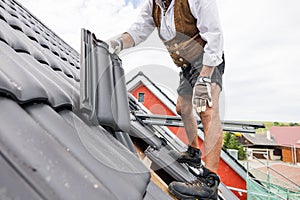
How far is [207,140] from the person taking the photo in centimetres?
145

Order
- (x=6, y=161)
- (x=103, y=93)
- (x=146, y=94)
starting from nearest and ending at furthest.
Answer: (x=6, y=161)
(x=103, y=93)
(x=146, y=94)

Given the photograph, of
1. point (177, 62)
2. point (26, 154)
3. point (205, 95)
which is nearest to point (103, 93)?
point (26, 154)

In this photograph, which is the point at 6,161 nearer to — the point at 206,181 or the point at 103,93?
the point at 103,93

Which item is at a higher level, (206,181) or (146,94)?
(206,181)

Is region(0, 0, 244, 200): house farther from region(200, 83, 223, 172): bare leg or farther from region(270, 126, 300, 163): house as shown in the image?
region(270, 126, 300, 163): house

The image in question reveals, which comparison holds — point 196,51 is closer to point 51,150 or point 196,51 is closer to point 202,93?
point 202,93

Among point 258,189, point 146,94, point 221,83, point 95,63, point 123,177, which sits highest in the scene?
point 95,63

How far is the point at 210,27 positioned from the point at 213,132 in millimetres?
584

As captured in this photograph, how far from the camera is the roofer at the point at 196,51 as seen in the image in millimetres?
1334

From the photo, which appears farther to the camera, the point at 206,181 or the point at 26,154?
the point at 206,181

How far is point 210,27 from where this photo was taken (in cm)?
134

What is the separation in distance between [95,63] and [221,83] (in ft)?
2.80

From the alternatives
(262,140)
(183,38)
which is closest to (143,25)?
(183,38)

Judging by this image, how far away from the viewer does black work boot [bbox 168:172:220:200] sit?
126 centimetres
